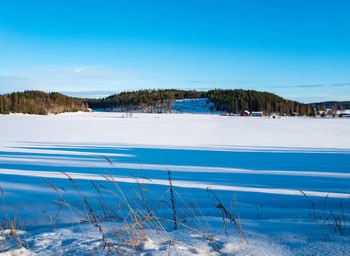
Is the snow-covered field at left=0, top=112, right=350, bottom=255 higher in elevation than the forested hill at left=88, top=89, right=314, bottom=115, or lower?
lower

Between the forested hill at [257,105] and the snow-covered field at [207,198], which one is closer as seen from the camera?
the snow-covered field at [207,198]

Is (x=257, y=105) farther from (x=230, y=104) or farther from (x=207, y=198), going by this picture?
(x=207, y=198)

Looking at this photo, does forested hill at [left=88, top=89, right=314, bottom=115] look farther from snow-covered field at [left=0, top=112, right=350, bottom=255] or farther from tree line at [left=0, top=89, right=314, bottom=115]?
snow-covered field at [left=0, top=112, right=350, bottom=255]

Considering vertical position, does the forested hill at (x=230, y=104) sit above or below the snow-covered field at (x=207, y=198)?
above

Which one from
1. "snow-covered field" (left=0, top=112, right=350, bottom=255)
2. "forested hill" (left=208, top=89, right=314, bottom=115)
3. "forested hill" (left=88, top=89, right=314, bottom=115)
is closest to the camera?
"snow-covered field" (left=0, top=112, right=350, bottom=255)

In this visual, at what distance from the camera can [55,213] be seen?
3695mm

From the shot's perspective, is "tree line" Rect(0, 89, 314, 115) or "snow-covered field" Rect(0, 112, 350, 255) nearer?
"snow-covered field" Rect(0, 112, 350, 255)

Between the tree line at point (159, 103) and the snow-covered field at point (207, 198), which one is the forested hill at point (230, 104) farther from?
the snow-covered field at point (207, 198)

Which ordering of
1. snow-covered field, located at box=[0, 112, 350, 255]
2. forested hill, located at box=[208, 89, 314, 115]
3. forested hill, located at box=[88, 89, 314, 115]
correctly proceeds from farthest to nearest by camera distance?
forested hill, located at box=[88, 89, 314, 115], forested hill, located at box=[208, 89, 314, 115], snow-covered field, located at box=[0, 112, 350, 255]

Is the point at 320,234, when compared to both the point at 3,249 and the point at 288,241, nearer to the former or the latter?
the point at 288,241

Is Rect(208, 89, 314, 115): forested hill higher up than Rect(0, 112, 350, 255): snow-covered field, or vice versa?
Rect(208, 89, 314, 115): forested hill

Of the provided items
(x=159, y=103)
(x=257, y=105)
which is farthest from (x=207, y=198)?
(x=159, y=103)

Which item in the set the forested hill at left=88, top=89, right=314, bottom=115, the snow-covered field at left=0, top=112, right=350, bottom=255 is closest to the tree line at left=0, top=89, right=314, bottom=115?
the forested hill at left=88, top=89, right=314, bottom=115

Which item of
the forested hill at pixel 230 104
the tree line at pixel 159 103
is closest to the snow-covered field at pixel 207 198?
the tree line at pixel 159 103
